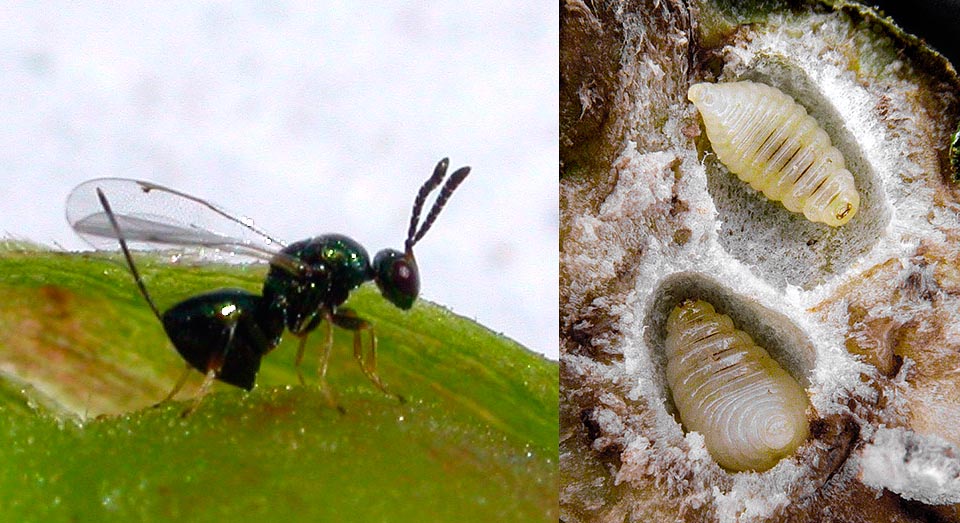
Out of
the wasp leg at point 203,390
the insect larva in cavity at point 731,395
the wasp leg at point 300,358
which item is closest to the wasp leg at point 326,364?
the wasp leg at point 300,358

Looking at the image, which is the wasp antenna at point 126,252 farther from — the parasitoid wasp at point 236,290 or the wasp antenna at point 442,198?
the wasp antenna at point 442,198

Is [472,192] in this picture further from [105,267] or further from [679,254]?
[105,267]

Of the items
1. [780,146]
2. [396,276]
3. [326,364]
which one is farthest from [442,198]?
[780,146]

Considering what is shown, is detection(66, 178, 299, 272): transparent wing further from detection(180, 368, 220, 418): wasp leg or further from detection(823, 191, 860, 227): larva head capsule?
detection(823, 191, 860, 227): larva head capsule

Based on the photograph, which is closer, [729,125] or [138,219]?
[138,219]

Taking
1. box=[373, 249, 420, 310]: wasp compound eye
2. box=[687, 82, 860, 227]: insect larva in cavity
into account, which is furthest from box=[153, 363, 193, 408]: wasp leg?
box=[687, 82, 860, 227]: insect larva in cavity

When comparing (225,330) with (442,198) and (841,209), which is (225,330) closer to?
(442,198)

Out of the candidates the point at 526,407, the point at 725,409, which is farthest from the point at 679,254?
the point at 526,407
